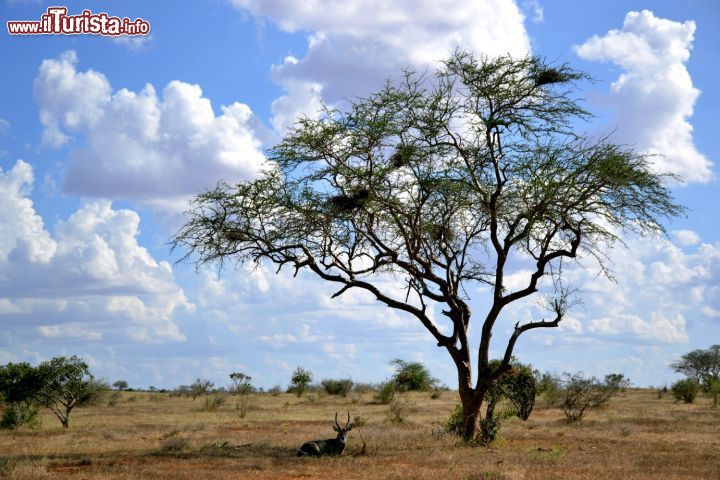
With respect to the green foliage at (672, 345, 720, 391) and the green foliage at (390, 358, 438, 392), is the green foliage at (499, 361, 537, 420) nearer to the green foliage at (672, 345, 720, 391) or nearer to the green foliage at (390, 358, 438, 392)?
the green foliage at (390, 358, 438, 392)

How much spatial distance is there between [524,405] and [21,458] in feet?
69.5

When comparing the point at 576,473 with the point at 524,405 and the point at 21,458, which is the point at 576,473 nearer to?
the point at 21,458

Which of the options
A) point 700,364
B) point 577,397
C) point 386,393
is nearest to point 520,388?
point 577,397

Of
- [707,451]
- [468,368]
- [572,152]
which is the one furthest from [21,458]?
[707,451]

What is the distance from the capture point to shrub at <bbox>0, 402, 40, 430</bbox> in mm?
32312

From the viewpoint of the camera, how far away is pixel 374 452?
20.7 meters

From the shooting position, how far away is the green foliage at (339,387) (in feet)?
208

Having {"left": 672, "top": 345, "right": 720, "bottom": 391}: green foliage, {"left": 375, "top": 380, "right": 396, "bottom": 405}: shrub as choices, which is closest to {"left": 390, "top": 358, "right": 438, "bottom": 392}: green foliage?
{"left": 375, "top": 380, "right": 396, "bottom": 405}: shrub

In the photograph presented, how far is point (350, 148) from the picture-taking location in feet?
75.9

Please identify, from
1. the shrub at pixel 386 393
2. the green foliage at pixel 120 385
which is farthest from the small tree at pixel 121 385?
the shrub at pixel 386 393

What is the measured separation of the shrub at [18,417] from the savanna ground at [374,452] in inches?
43.2

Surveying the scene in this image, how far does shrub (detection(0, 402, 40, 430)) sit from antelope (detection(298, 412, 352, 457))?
1813 centimetres

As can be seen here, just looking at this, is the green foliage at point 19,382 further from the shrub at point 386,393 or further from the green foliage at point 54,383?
the shrub at point 386,393

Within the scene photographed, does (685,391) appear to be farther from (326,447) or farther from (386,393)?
(326,447)
